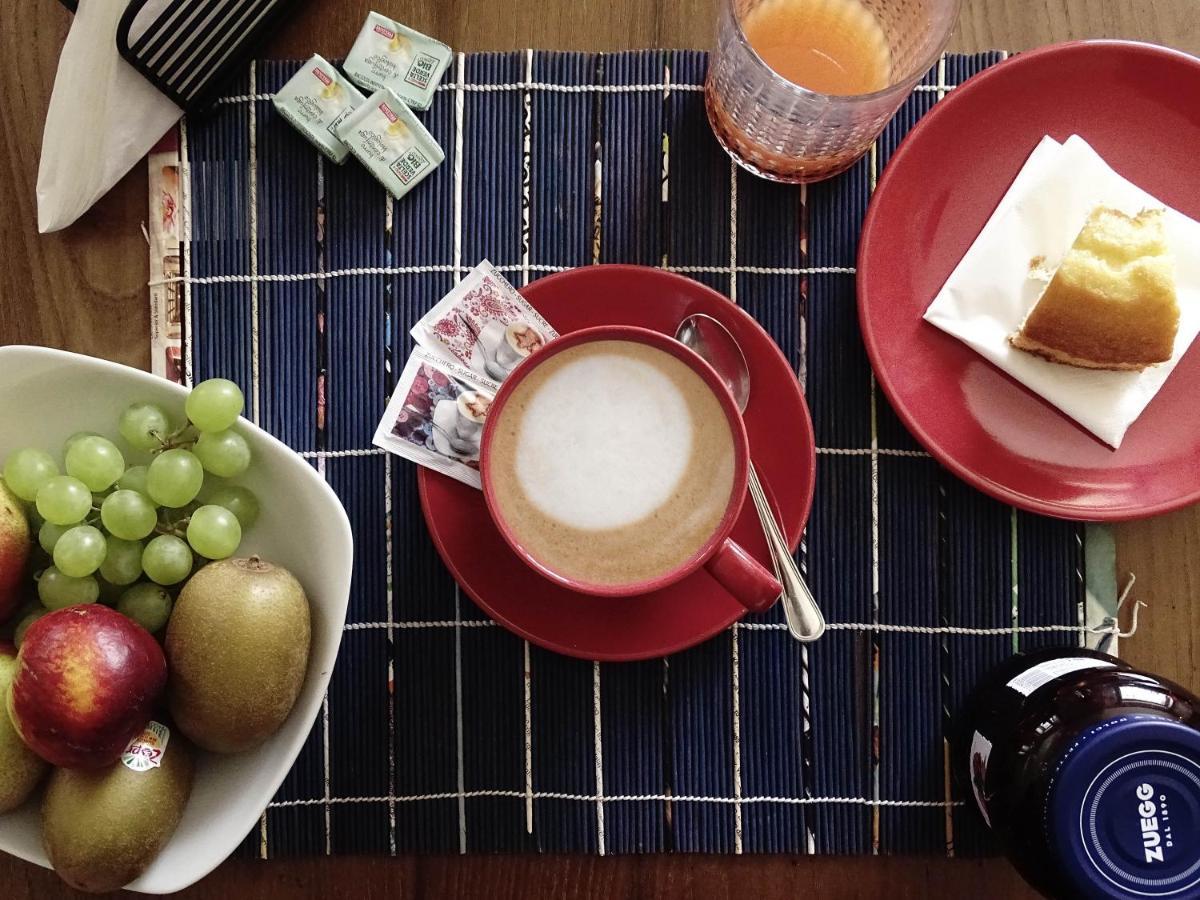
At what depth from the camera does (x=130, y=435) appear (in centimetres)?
79

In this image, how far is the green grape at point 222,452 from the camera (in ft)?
2.57

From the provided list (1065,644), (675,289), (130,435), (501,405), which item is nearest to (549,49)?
(675,289)

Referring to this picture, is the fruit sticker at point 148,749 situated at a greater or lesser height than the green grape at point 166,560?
lesser

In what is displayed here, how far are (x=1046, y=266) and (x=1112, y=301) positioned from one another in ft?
0.24

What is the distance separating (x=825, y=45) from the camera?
904 millimetres

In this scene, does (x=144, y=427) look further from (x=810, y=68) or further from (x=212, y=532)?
(x=810, y=68)

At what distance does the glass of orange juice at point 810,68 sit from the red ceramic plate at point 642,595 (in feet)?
0.57

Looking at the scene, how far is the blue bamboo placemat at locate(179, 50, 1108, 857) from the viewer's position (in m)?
0.94

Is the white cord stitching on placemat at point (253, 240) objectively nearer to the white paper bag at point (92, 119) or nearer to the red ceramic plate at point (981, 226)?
the white paper bag at point (92, 119)

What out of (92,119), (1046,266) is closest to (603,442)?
(1046,266)

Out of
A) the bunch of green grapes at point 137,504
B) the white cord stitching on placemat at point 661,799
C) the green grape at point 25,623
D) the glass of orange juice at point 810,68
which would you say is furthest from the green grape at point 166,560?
the glass of orange juice at point 810,68

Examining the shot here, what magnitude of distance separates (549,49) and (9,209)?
575mm

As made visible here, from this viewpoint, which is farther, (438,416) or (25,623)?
(438,416)

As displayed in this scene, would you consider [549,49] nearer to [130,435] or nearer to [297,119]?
[297,119]
